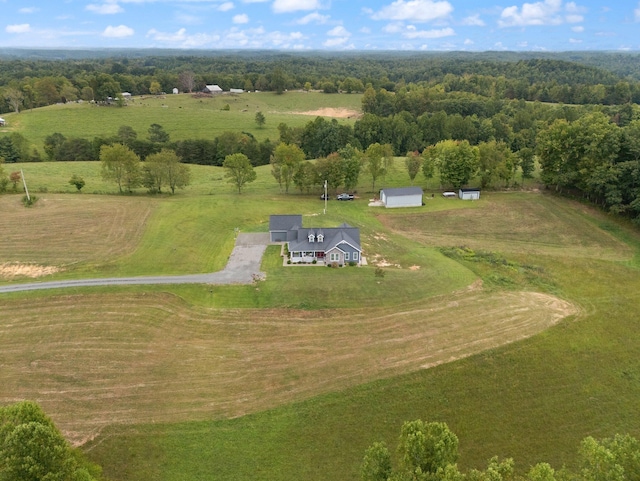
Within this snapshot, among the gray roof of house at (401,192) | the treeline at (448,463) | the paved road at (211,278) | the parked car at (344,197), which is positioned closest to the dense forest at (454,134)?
the parked car at (344,197)

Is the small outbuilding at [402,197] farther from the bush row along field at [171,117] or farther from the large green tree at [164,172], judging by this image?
the bush row along field at [171,117]

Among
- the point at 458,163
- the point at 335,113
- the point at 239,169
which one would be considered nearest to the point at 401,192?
the point at 458,163

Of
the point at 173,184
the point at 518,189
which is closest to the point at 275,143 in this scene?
the point at 173,184

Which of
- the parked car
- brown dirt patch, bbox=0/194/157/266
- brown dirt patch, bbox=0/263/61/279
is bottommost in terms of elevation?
brown dirt patch, bbox=0/263/61/279

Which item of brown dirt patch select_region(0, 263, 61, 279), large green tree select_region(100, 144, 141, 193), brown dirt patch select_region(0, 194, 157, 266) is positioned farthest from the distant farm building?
brown dirt patch select_region(0, 263, 61, 279)

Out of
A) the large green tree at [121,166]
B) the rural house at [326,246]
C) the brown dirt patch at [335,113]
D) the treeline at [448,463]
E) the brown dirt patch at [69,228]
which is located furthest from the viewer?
the brown dirt patch at [335,113]

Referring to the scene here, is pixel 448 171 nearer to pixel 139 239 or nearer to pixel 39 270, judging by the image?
pixel 139 239

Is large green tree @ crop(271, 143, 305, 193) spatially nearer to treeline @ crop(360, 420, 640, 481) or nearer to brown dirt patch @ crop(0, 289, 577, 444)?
brown dirt patch @ crop(0, 289, 577, 444)
